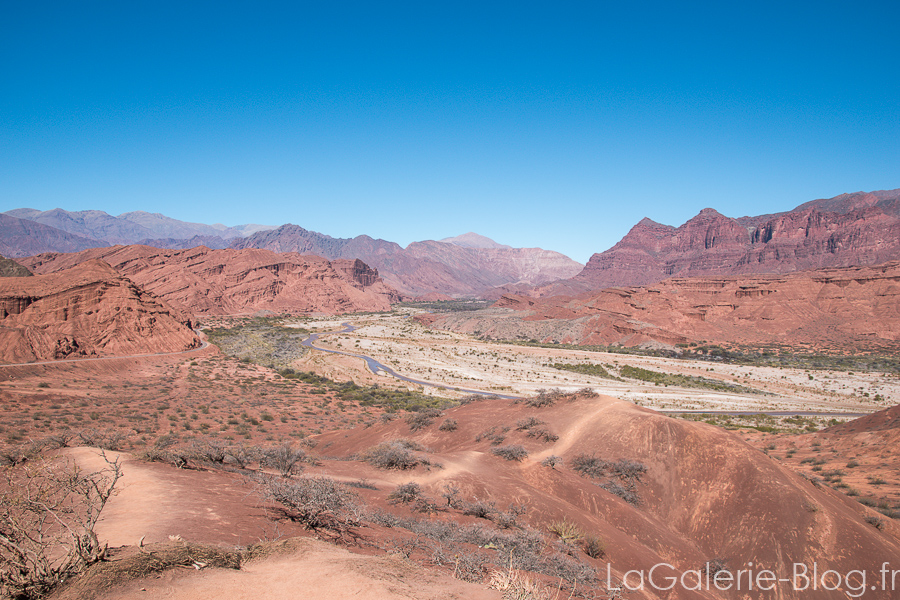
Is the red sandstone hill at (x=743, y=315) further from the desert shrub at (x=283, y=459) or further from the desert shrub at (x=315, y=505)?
the desert shrub at (x=315, y=505)

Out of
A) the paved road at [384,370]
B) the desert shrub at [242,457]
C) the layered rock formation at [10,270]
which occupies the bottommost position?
the paved road at [384,370]

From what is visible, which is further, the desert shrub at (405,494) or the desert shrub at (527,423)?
the desert shrub at (527,423)

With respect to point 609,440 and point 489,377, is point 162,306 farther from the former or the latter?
point 609,440

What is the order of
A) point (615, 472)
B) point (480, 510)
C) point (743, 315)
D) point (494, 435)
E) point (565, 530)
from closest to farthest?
point (565, 530) < point (480, 510) < point (615, 472) < point (494, 435) < point (743, 315)

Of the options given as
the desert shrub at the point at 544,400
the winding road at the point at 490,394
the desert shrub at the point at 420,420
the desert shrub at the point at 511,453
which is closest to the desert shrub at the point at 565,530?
the desert shrub at the point at 511,453

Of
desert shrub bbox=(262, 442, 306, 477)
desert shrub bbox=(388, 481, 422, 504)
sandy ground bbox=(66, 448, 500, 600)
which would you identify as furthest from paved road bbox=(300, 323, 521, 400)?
sandy ground bbox=(66, 448, 500, 600)

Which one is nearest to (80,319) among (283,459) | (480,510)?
(283,459)

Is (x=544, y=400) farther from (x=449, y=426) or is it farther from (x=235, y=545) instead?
(x=235, y=545)
